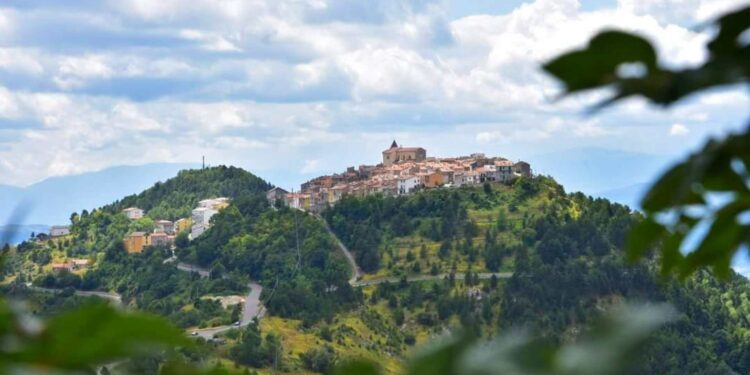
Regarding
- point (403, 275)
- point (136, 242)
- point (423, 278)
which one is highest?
point (136, 242)

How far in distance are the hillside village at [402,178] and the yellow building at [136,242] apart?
29.9 ft

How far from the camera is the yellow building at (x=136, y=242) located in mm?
77062

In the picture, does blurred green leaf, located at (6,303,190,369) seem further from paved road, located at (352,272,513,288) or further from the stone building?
the stone building

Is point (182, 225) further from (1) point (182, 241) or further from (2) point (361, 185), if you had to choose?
(2) point (361, 185)

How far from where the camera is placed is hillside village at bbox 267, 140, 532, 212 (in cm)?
7794

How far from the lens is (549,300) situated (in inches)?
2384

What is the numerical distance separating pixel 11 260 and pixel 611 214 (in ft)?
234

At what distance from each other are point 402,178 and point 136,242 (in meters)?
19.0

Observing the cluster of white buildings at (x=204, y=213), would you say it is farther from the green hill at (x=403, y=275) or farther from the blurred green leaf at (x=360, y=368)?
the blurred green leaf at (x=360, y=368)

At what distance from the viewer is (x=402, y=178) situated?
259ft

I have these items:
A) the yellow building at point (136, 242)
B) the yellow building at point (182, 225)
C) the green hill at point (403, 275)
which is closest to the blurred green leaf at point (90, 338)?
the green hill at point (403, 275)

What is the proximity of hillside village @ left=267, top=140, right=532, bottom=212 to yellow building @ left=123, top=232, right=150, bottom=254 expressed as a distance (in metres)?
9.12

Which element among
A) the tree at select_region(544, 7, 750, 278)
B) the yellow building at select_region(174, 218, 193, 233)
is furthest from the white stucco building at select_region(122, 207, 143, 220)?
the tree at select_region(544, 7, 750, 278)

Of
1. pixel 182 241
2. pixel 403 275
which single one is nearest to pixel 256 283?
pixel 182 241
